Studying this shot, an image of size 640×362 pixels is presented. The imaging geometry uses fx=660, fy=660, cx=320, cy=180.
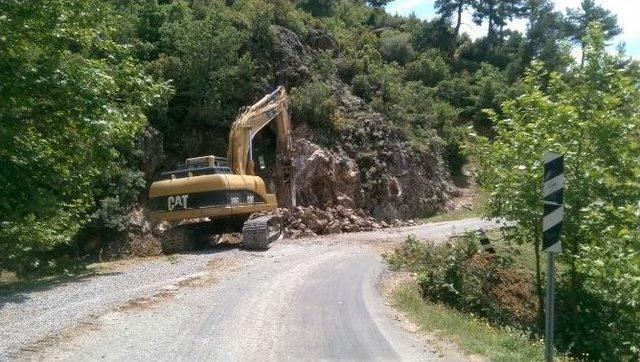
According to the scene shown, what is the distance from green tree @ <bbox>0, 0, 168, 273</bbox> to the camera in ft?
42.5

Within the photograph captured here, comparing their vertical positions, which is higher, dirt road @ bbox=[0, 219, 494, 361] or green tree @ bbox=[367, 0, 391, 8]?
green tree @ bbox=[367, 0, 391, 8]

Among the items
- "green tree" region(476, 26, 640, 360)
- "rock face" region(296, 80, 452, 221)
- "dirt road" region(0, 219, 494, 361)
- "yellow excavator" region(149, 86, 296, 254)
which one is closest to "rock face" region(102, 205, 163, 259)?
"rock face" region(296, 80, 452, 221)

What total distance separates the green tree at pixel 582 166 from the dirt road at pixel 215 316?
3.52 metres

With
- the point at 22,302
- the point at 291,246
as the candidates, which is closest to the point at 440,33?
the point at 291,246

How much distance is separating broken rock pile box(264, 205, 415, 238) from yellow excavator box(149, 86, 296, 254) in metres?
1.21

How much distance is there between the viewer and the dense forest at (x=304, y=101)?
12.8 metres

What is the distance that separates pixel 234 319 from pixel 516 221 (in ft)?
22.1

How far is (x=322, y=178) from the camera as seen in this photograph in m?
29.0

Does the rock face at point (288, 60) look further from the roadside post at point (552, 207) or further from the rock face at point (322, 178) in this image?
the roadside post at point (552, 207)

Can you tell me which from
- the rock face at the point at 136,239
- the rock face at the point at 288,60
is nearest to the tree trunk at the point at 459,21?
the rock face at the point at 288,60

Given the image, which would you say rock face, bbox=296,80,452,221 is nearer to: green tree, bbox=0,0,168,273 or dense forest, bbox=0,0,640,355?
dense forest, bbox=0,0,640,355

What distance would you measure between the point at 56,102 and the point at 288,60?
21.5 m

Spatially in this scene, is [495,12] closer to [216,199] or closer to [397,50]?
[397,50]

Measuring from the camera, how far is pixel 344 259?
16.8 meters
